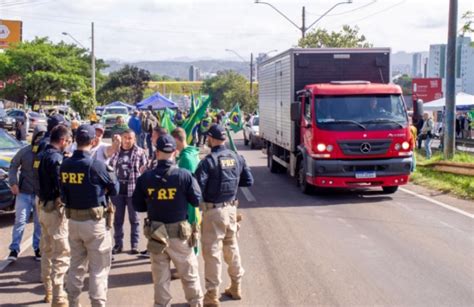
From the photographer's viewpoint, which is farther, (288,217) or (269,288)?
(288,217)

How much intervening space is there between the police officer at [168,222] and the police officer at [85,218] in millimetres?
502

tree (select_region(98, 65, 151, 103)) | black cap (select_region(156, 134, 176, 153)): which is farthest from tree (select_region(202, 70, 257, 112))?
black cap (select_region(156, 134, 176, 153))

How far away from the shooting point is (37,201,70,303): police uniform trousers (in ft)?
22.2

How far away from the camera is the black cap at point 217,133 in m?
7.04

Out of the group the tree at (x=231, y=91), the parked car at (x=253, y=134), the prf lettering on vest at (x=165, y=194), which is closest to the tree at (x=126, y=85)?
the tree at (x=231, y=91)

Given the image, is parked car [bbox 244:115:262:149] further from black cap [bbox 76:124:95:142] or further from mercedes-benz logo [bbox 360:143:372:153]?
black cap [bbox 76:124:95:142]

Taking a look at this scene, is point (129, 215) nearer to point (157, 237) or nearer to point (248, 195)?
point (157, 237)

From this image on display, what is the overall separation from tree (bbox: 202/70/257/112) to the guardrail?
30378mm

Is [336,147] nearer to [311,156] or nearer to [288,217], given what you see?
[311,156]

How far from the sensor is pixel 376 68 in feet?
51.0

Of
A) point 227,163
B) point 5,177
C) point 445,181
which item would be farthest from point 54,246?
point 445,181

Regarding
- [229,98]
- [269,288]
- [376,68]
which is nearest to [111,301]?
[269,288]

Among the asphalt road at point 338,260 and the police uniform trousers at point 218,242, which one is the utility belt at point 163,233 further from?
the asphalt road at point 338,260

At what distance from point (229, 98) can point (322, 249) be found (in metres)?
67.4
